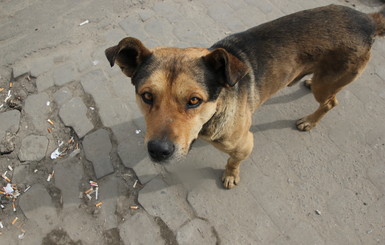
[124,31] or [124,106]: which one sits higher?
[124,31]

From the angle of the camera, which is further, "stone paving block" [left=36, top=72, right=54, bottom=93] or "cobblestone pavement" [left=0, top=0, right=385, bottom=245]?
"stone paving block" [left=36, top=72, right=54, bottom=93]

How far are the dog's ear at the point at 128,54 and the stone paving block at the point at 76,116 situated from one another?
195 cm

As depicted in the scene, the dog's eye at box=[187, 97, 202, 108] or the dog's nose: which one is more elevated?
the dog's eye at box=[187, 97, 202, 108]

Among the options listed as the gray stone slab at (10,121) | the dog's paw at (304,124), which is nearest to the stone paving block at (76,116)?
the gray stone slab at (10,121)

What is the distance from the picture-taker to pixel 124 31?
5.77 m

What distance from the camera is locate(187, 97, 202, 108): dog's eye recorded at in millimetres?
2814

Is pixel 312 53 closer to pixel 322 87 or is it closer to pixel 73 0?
pixel 322 87

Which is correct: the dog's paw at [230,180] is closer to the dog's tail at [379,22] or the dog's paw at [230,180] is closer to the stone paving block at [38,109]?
the dog's tail at [379,22]

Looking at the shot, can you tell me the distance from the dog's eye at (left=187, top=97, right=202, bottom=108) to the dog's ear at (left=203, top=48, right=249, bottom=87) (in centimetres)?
34

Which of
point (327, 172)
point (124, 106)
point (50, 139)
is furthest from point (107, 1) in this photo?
point (327, 172)

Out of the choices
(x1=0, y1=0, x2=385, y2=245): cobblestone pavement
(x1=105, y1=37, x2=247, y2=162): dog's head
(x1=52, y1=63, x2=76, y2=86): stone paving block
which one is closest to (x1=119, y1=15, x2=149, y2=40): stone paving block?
(x1=0, y1=0, x2=385, y2=245): cobblestone pavement

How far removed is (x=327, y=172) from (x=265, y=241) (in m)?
1.46

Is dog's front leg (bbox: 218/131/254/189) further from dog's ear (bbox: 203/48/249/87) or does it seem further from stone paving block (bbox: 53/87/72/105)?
stone paving block (bbox: 53/87/72/105)

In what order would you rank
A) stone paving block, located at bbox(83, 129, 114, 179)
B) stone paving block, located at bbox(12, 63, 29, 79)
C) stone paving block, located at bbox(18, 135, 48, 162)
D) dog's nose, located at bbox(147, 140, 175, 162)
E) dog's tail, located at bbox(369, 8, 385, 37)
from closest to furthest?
dog's nose, located at bbox(147, 140, 175, 162) < dog's tail, located at bbox(369, 8, 385, 37) < stone paving block, located at bbox(83, 129, 114, 179) < stone paving block, located at bbox(18, 135, 48, 162) < stone paving block, located at bbox(12, 63, 29, 79)
